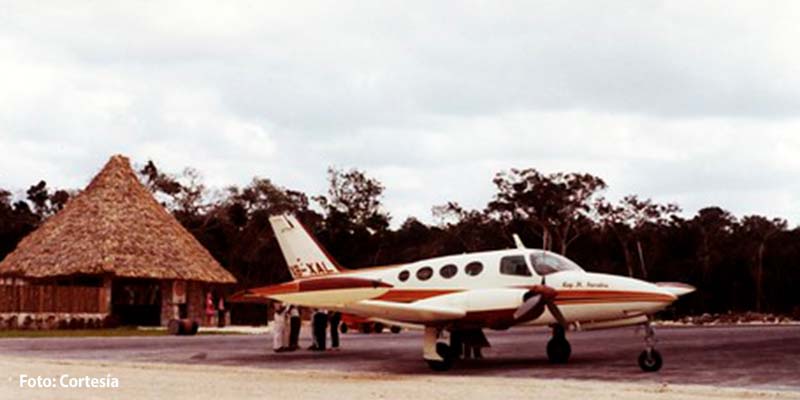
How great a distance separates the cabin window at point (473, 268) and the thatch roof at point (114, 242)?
107 feet

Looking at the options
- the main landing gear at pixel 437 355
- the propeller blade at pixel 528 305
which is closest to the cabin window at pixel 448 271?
the main landing gear at pixel 437 355

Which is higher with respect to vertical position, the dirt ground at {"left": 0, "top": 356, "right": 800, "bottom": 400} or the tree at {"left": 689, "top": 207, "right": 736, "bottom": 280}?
the tree at {"left": 689, "top": 207, "right": 736, "bottom": 280}

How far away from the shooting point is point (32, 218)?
291 feet

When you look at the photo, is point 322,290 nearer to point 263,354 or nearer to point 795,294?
point 263,354

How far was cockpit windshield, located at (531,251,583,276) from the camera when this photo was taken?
21.0 metres

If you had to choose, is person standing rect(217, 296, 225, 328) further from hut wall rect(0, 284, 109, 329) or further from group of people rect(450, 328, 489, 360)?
group of people rect(450, 328, 489, 360)

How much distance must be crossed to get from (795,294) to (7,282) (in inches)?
2277

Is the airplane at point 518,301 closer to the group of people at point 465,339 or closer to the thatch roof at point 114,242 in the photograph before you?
the group of people at point 465,339

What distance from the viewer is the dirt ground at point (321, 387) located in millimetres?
14086

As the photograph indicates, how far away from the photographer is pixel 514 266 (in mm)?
21219

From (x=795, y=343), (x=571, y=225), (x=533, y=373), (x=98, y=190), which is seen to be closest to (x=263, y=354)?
(x=533, y=373)

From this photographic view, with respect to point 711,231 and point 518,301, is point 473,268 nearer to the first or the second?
point 518,301

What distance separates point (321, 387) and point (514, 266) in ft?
22.1

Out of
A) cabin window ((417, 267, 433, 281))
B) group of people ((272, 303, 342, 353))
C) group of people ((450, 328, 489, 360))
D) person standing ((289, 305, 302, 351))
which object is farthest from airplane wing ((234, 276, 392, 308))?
person standing ((289, 305, 302, 351))
